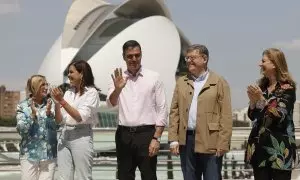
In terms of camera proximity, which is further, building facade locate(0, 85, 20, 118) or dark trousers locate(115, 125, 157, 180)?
building facade locate(0, 85, 20, 118)

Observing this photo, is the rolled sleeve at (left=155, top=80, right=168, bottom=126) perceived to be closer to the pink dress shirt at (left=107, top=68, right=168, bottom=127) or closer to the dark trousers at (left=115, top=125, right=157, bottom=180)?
the pink dress shirt at (left=107, top=68, right=168, bottom=127)

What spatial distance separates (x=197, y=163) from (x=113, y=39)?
26.6 m

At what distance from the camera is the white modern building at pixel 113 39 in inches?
1184

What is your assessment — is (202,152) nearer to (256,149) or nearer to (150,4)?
(256,149)

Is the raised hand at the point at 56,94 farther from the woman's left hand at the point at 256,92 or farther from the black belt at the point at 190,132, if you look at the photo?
the woman's left hand at the point at 256,92

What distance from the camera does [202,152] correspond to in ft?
12.2

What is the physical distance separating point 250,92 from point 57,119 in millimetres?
1427

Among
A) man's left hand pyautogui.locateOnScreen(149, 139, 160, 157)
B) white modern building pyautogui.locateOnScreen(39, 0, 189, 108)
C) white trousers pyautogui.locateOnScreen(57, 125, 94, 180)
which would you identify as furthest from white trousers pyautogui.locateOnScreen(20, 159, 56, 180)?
white modern building pyautogui.locateOnScreen(39, 0, 189, 108)

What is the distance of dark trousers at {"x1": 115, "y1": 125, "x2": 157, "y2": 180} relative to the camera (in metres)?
3.98

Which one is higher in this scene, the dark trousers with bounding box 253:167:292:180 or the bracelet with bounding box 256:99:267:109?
the bracelet with bounding box 256:99:267:109

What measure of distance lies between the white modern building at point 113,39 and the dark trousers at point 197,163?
2587 centimetres

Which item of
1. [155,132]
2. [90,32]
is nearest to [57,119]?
[155,132]

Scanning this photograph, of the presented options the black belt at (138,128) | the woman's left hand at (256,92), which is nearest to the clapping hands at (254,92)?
the woman's left hand at (256,92)

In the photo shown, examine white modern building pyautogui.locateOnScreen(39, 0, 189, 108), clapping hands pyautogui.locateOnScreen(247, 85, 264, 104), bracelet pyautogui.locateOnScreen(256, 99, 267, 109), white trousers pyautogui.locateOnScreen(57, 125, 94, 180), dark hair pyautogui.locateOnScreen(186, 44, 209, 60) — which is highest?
white modern building pyautogui.locateOnScreen(39, 0, 189, 108)
